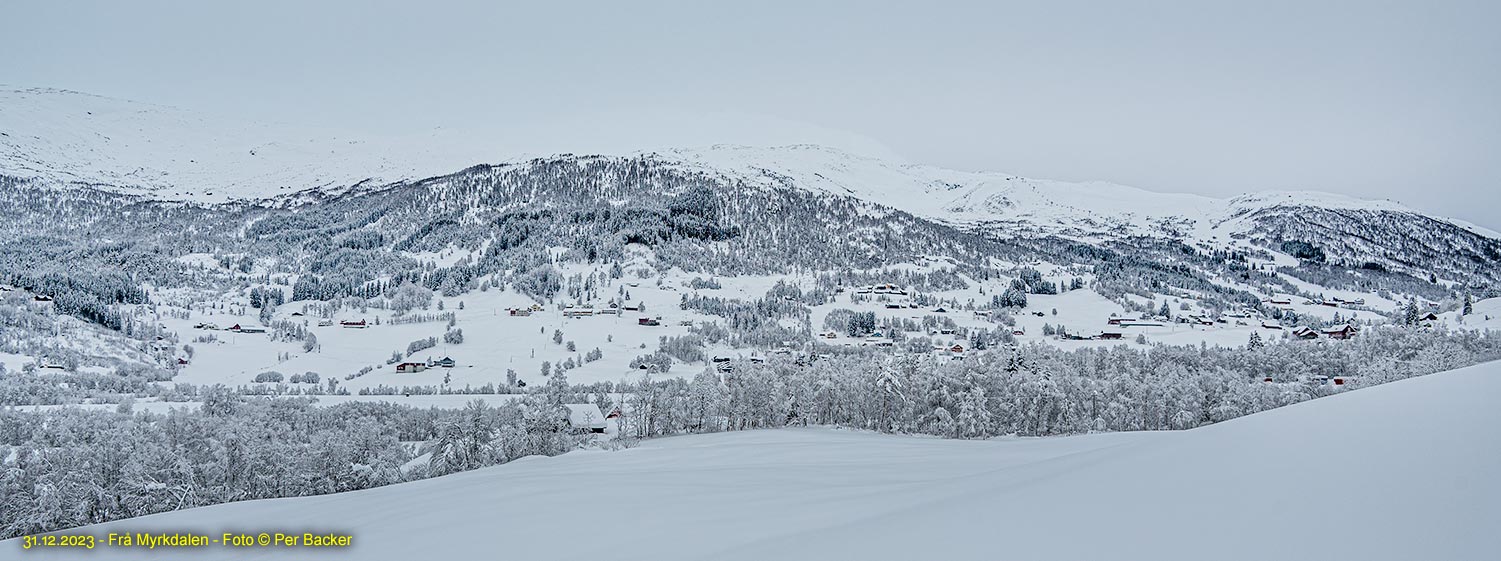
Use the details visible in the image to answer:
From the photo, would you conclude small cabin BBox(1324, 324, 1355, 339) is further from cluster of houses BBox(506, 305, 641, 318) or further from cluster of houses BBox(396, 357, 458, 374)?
cluster of houses BBox(396, 357, 458, 374)

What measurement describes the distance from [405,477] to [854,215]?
419 feet

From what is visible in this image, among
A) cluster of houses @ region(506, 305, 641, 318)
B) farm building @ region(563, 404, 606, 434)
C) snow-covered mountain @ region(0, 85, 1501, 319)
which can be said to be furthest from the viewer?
snow-covered mountain @ region(0, 85, 1501, 319)

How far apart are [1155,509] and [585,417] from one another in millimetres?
43146

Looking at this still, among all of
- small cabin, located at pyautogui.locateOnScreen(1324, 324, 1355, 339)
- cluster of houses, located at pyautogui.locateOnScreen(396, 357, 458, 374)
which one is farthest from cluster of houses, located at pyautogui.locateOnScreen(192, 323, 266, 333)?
small cabin, located at pyautogui.locateOnScreen(1324, 324, 1355, 339)

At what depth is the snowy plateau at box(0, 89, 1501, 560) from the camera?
411 cm

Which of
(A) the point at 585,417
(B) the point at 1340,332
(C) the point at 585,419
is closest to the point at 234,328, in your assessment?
(A) the point at 585,417

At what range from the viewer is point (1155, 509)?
12.0ft

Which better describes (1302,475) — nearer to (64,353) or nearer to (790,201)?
(64,353)

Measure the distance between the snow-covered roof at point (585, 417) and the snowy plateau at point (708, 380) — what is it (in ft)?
2.16

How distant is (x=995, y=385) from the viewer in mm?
41438

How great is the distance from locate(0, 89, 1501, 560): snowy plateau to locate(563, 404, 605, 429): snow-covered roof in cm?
66

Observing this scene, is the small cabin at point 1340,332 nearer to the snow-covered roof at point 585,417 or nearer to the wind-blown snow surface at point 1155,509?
the snow-covered roof at point 585,417

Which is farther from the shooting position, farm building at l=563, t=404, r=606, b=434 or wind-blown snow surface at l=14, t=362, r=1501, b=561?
farm building at l=563, t=404, r=606, b=434

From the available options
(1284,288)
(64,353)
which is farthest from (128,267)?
(1284,288)
